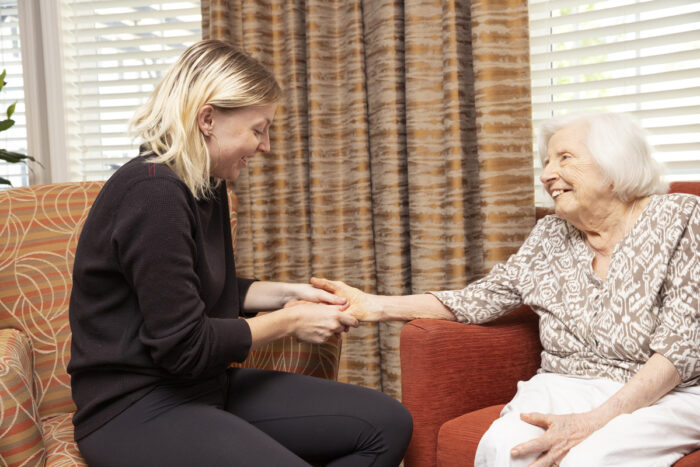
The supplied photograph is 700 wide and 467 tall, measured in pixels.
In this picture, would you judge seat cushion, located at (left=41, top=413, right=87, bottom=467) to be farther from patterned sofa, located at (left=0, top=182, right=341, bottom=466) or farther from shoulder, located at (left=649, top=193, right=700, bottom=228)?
shoulder, located at (left=649, top=193, right=700, bottom=228)

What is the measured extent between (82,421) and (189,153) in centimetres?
61

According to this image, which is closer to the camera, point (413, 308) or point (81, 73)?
point (413, 308)

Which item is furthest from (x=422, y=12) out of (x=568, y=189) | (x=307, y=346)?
(x=307, y=346)

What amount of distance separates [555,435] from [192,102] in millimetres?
1049

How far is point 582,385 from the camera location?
1.52 metres

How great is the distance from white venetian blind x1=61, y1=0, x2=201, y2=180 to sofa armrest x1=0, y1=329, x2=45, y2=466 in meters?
1.93

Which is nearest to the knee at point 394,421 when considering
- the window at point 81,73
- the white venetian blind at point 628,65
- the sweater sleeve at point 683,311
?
the sweater sleeve at point 683,311

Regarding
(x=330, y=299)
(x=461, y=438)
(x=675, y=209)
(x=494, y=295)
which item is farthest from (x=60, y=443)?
(x=675, y=209)

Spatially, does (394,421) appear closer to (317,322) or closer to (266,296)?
(317,322)

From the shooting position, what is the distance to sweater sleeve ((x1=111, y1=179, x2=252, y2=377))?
4.00ft

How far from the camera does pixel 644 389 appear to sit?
1.38 meters

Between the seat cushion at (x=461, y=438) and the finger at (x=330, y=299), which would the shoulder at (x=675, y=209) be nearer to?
the seat cushion at (x=461, y=438)

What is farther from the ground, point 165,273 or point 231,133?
point 231,133

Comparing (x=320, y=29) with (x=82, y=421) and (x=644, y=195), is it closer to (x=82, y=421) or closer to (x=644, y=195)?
(x=644, y=195)
